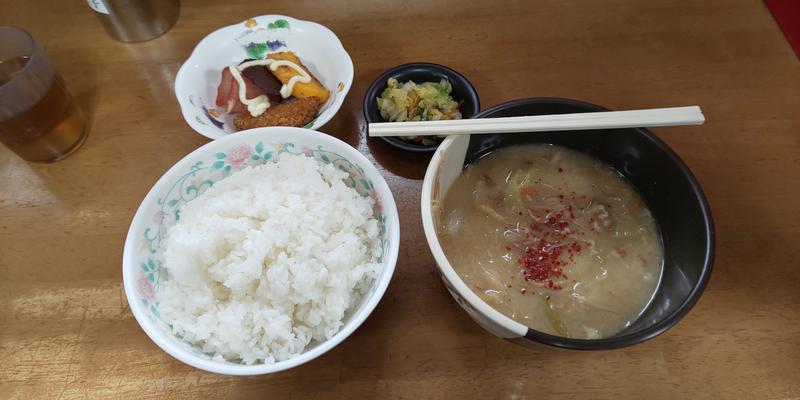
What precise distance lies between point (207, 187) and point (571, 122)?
1.10 meters

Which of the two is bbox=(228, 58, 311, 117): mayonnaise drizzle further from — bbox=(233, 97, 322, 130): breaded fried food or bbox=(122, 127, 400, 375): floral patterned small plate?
bbox=(122, 127, 400, 375): floral patterned small plate

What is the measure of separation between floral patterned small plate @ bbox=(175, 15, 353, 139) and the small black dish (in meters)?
0.10

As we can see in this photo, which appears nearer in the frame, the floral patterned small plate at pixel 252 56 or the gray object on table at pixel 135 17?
the floral patterned small plate at pixel 252 56

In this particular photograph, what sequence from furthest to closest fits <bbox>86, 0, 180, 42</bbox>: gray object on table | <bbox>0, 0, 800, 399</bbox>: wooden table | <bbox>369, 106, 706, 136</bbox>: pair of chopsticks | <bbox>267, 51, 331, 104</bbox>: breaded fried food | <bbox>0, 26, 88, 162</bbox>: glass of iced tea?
<bbox>86, 0, 180, 42</bbox>: gray object on table < <bbox>267, 51, 331, 104</bbox>: breaded fried food < <bbox>0, 26, 88, 162</bbox>: glass of iced tea < <bbox>0, 0, 800, 399</bbox>: wooden table < <bbox>369, 106, 706, 136</bbox>: pair of chopsticks

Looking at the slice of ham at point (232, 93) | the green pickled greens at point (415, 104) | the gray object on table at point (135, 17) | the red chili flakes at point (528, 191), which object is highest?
the gray object on table at point (135, 17)

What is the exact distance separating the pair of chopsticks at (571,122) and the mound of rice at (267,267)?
341mm

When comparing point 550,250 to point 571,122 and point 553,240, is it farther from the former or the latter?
point 571,122

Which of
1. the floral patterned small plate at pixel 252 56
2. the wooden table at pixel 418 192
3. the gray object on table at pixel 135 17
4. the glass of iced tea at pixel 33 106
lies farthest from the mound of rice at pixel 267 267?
the gray object on table at pixel 135 17

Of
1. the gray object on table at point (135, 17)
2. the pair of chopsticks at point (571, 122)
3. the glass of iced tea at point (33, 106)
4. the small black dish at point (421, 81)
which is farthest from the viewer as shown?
the gray object on table at point (135, 17)

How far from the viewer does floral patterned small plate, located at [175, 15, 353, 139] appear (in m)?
1.71

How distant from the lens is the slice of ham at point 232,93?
68.7 inches

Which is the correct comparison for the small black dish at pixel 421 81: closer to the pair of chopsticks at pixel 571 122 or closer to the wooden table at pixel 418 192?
the wooden table at pixel 418 192

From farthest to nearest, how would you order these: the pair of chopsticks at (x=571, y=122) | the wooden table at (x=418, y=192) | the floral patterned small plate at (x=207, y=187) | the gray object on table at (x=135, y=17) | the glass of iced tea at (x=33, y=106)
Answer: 1. the gray object on table at (x=135, y=17)
2. the glass of iced tea at (x=33, y=106)
3. the wooden table at (x=418, y=192)
4. the pair of chopsticks at (x=571, y=122)
5. the floral patterned small plate at (x=207, y=187)

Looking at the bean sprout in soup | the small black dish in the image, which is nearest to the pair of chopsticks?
the bean sprout in soup
